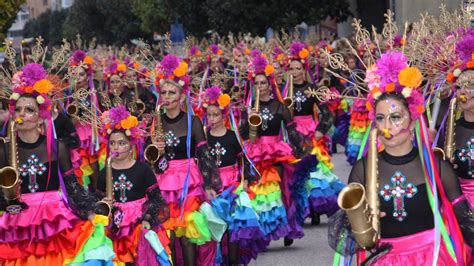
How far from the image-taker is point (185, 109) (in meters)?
11.2

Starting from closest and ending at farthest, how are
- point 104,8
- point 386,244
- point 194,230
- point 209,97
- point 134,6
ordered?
→ point 386,244 → point 194,230 → point 209,97 → point 134,6 → point 104,8

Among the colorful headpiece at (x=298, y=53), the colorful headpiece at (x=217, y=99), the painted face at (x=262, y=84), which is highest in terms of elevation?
the colorful headpiece at (x=298, y=53)

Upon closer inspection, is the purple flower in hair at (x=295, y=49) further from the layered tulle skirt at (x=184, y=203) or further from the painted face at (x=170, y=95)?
the layered tulle skirt at (x=184, y=203)

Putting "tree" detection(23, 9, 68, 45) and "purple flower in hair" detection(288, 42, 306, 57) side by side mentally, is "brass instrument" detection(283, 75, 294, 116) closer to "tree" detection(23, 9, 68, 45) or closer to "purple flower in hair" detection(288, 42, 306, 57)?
"purple flower in hair" detection(288, 42, 306, 57)

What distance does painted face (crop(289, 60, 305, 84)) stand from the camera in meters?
15.2

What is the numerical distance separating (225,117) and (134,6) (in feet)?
157

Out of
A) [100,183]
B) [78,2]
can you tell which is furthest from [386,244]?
[78,2]

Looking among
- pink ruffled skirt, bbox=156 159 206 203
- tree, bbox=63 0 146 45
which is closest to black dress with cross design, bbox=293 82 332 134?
pink ruffled skirt, bbox=156 159 206 203

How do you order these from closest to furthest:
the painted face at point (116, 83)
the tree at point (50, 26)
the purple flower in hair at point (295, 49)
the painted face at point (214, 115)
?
1. the painted face at point (214, 115)
2. the purple flower in hair at point (295, 49)
3. the painted face at point (116, 83)
4. the tree at point (50, 26)

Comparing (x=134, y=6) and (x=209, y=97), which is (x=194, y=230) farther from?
(x=134, y=6)

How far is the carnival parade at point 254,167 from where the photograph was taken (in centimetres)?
688

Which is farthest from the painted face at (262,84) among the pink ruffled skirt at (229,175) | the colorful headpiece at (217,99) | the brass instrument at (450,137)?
the brass instrument at (450,137)

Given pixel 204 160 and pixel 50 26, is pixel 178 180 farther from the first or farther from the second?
pixel 50 26

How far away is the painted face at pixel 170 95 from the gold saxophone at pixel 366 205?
460 centimetres
